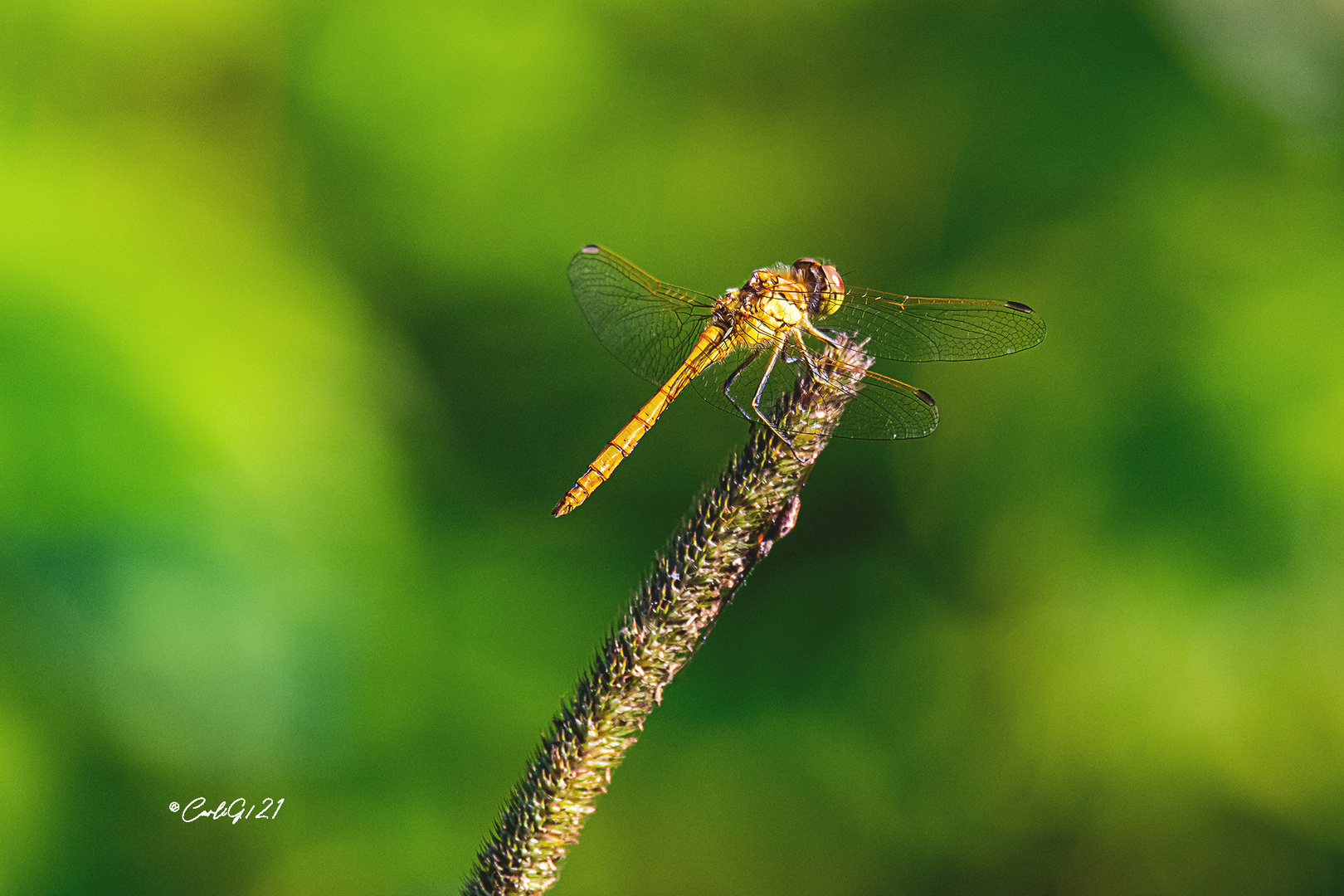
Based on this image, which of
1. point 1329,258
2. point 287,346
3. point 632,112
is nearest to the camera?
point 1329,258

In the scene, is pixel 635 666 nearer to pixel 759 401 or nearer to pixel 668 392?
pixel 759 401

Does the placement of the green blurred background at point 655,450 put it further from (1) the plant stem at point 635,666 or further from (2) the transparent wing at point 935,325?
(1) the plant stem at point 635,666

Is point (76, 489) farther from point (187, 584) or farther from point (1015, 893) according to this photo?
point (1015, 893)

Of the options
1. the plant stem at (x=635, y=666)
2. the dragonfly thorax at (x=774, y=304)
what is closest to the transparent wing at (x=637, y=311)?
the dragonfly thorax at (x=774, y=304)

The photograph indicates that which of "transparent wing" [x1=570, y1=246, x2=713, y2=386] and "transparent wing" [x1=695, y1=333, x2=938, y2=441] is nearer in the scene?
"transparent wing" [x1=695, y1=333, x2=938, y2=441]

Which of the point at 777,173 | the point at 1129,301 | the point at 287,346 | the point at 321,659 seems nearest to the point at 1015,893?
the point at 1129,301

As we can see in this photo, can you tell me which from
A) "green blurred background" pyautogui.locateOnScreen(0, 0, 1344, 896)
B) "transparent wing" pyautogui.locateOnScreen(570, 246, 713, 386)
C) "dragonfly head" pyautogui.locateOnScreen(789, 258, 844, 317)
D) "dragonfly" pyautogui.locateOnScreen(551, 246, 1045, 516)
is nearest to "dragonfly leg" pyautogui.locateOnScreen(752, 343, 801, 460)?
"dragonfly" pyautogui.locateOnScreen(551, 246, 1045, 516)

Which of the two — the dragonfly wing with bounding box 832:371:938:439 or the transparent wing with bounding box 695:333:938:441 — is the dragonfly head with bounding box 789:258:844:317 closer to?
the transparent wing with bounding box 695:333:938:441

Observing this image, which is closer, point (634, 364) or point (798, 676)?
point (634, 364)

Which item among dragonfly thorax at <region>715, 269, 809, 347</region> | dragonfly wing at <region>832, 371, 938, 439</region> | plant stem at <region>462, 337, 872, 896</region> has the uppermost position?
dragonfly thorax at <region>715, 269, 809, 347</region>
